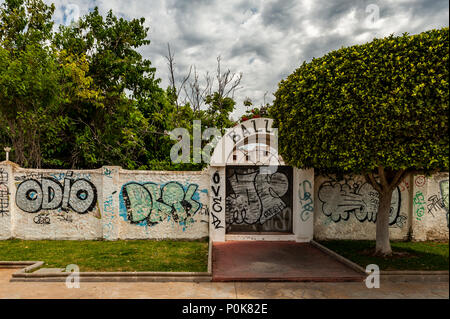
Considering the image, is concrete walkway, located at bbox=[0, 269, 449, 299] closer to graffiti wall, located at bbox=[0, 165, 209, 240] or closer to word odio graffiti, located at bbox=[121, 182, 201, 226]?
graffiti wall, located at bbox=[0, 165, 209, 240]

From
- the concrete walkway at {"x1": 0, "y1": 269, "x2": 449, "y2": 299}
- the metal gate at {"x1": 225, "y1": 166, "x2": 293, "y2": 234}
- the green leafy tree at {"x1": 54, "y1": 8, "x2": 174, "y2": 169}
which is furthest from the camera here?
the green leafy tree at {"x1": 54, "y1": 8, "x2": 174, "y2": 169}

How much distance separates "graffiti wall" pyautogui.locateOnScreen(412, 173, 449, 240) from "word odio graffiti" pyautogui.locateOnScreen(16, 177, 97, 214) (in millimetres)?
10876

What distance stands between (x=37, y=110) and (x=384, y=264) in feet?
43.7

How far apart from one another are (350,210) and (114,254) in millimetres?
7646

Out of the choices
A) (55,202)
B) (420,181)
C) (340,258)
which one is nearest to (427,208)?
(420,181)

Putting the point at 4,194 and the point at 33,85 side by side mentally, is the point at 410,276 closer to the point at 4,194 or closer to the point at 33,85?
the point at 4,194

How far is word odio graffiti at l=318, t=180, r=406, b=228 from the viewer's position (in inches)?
377

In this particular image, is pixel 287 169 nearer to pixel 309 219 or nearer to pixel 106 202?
pixel 309 219

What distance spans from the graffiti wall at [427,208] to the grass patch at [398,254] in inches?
17.1

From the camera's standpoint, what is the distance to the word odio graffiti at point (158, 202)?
369 inches

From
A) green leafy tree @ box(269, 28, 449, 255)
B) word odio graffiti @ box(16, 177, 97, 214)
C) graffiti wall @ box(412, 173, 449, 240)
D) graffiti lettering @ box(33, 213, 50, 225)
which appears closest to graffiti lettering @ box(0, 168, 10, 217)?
word odio graffiti @ box(16, 177, 97, 214)

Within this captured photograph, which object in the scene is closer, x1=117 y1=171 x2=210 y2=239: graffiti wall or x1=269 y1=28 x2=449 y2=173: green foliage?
x1=269 y1=28 x2=449 y2=173: green foliage

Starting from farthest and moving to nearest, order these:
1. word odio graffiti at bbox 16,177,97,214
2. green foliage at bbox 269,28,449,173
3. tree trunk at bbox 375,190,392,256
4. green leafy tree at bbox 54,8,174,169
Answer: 1. green leafy tree at bbox 54,8,174,169
2. word odio graffiti at bbox 16,177,97,214
3. tree trunk at bbox 375,190,392,256
4. green foliage at bbox 269,28,449,173

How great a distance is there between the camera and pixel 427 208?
9.52 meters
